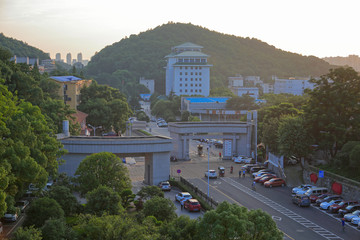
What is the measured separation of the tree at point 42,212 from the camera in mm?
27312

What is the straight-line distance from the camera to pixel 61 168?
143 ft

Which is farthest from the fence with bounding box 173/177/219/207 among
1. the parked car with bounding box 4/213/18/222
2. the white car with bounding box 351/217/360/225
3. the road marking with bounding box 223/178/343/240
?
the parked car with bounding box 4/213/18/222

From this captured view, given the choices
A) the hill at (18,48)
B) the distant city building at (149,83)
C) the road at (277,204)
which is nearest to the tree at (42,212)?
the road at (277,204)

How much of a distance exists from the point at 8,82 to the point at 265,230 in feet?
120

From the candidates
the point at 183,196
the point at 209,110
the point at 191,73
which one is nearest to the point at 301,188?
the point at 183,196

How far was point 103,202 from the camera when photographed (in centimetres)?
2911

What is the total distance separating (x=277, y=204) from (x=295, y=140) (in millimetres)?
8770

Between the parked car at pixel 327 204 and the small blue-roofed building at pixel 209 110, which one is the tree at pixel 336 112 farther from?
the small blue-roofed building at pixel 209 110

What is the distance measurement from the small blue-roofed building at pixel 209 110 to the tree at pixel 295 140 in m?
51.9

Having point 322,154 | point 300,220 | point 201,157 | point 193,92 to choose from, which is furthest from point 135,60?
point 300,220

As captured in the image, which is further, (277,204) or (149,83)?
(149,83)

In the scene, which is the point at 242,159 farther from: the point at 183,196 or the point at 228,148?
the point at 183,196

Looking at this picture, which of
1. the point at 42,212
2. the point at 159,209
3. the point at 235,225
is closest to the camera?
the point at 235,225

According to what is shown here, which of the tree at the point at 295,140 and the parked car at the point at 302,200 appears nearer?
the parked car at the point at 302,200
